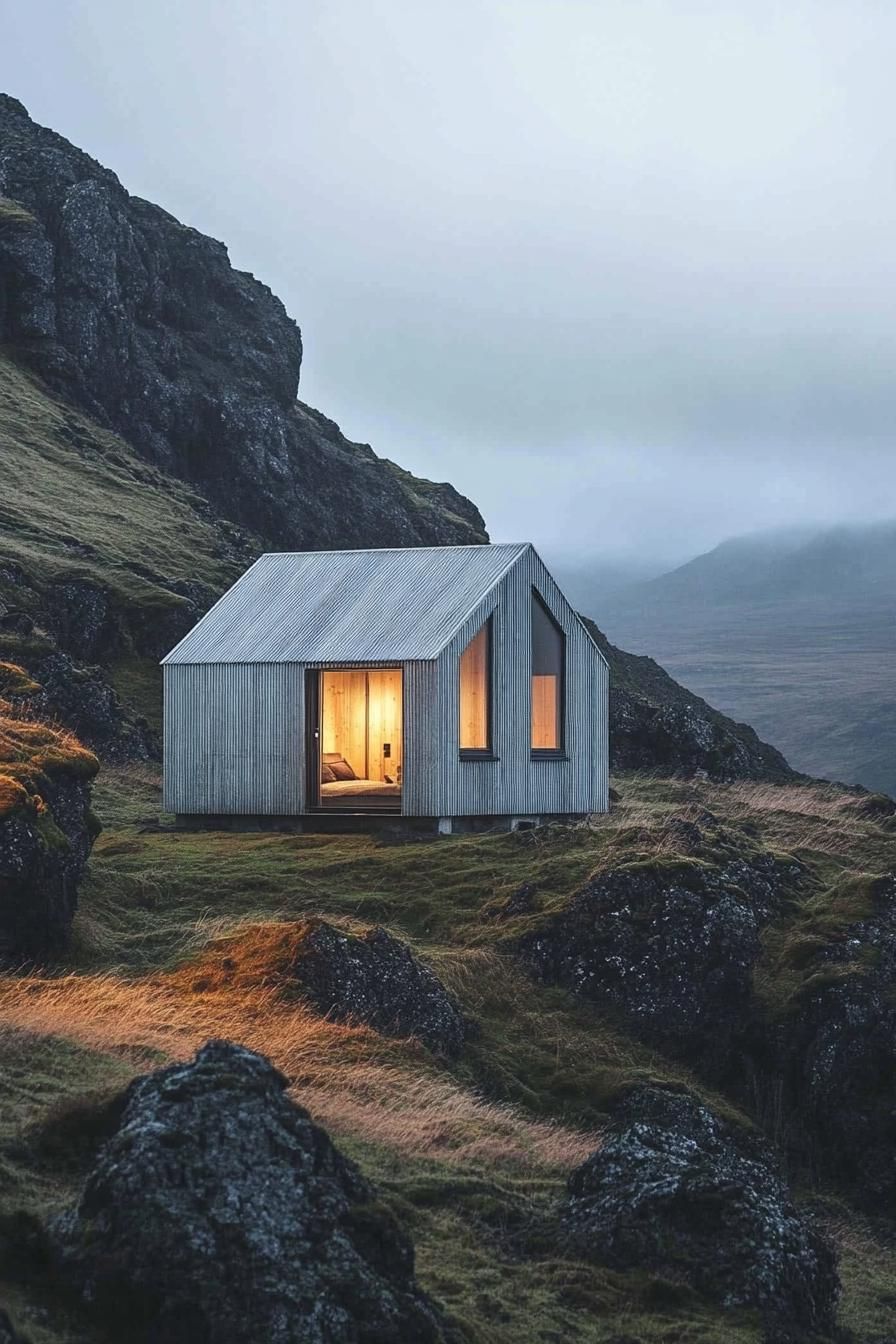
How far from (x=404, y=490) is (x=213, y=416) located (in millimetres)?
13537

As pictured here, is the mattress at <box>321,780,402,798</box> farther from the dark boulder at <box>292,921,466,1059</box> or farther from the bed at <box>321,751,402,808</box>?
the dark boulder at <box>292,921,466,1059</box>

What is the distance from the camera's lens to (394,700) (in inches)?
1480

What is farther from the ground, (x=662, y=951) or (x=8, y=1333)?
(x=8, y=1333)

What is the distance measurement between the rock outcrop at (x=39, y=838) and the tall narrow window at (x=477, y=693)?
34.3ft

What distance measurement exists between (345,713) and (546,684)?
187 inches

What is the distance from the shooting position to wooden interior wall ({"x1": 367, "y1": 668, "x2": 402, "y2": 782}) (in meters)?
37.5

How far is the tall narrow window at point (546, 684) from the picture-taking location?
3712 cm

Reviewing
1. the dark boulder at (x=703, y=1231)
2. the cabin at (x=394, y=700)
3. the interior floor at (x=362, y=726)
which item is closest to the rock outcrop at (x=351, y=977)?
the dark boulder at (x=703, y=1231)

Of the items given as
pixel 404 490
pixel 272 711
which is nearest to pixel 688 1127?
pixel 272 711

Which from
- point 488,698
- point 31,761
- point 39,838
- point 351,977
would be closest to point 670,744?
point 488,698

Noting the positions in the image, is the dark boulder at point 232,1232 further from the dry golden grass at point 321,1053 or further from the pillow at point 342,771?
the pillow at point 342,771

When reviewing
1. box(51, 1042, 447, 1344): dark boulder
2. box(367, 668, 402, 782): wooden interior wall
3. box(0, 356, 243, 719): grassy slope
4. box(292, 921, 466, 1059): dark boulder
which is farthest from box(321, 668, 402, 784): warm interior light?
box(51, 1042, 447, 1344): dark boulder

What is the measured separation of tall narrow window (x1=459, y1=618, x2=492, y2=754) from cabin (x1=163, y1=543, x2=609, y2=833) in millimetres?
38

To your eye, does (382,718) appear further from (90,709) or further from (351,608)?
(90,709)
